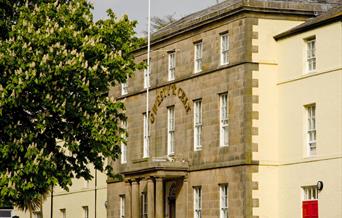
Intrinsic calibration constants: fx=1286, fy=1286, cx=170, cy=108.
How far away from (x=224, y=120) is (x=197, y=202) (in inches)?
181

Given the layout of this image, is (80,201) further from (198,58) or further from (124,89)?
(198,58)

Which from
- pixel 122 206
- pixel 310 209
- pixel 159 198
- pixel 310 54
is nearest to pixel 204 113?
pixel 159 198

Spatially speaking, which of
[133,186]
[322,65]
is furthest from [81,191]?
[322,65]

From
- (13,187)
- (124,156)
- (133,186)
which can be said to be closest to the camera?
(13,187)

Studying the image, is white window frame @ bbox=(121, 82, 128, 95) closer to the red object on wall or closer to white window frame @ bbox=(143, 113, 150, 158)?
white window frame @ bbox=(143, 113, 150, 158)

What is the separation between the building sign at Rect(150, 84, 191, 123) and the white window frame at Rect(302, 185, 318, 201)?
9.07 m

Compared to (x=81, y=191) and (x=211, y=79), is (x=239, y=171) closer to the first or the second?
(x=211, y=79)

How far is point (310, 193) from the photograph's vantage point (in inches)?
2032

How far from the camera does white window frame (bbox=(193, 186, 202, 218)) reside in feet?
190

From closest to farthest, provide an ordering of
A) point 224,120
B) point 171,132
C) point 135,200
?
1. point 224,120
2. point 171,132
3. point 135,200

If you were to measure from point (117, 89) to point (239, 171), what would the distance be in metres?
15.8

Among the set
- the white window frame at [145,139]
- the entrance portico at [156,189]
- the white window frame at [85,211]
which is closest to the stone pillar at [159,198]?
the entrance portico at [156,189]

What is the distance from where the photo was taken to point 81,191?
246 feet

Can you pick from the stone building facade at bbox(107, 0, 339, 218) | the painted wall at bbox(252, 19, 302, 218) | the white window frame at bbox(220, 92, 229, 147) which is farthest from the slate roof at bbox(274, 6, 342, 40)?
the white window frame at bbox(220, 92, 229, 147)
